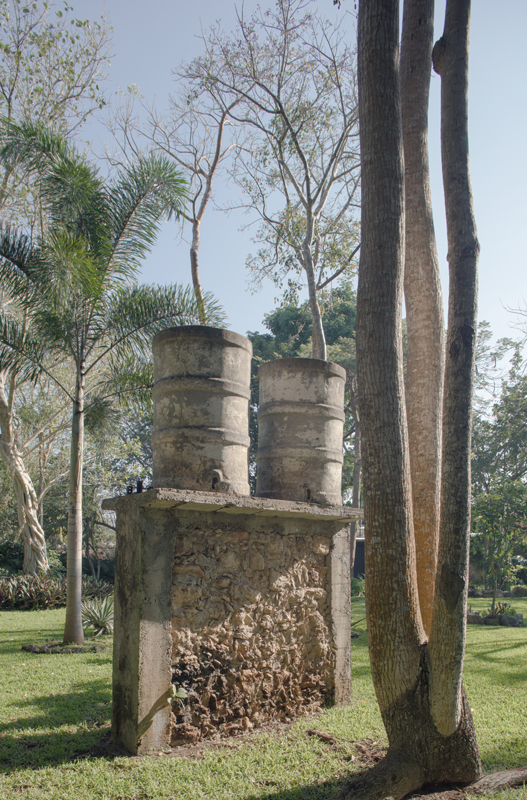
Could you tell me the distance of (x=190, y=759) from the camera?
3.87 m

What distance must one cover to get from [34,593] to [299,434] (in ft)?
35.1

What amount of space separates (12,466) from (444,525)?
13.2m

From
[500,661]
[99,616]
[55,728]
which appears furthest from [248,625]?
[99,616]

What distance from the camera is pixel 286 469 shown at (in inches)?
198

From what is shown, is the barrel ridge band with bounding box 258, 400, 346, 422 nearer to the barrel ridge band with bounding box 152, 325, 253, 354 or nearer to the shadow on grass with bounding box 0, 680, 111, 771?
the barrel ridge band with bounding box 152, 325, 253, 354

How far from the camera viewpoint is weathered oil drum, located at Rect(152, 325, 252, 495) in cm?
437

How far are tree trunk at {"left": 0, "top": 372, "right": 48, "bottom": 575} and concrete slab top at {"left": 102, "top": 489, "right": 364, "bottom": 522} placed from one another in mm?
10473

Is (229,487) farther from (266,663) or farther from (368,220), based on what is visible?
(368,220)

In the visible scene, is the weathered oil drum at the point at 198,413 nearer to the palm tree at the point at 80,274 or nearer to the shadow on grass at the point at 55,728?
the shadow on grass at the point at 55,728

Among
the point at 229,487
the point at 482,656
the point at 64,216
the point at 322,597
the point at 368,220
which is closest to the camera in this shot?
the point at 368,220

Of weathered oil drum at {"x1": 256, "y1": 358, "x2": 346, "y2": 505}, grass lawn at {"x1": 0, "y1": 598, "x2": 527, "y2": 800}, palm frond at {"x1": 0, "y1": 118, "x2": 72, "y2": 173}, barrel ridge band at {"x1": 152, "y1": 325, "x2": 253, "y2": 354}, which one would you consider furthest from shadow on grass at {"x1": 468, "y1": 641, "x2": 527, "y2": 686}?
palm frond at {"x1": 0, "y1": 118, "x2": 72, "y2": 173}

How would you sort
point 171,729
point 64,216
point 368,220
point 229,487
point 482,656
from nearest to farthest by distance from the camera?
point 368,220, point 171,729, point 229,487, point 482,656, point 64,216

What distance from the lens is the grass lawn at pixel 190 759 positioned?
3.43 m

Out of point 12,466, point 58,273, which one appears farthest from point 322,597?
point 12,466
